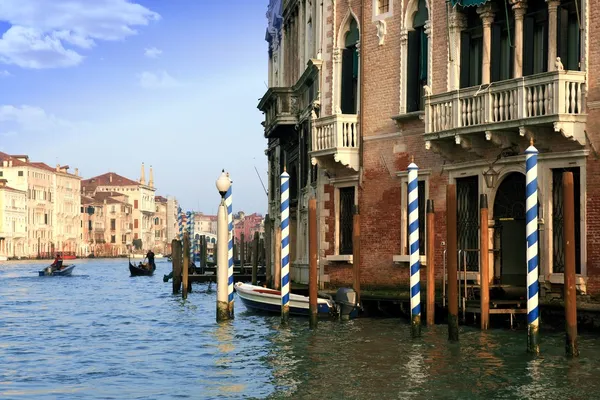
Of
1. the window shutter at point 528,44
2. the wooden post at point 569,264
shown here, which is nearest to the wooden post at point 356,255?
the window shutter at point 528,44

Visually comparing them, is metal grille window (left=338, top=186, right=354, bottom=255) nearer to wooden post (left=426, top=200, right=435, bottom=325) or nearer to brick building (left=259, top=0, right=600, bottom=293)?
brick building (left=259, top=0, right=600, bottom=293)

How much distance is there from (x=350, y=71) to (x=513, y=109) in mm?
5722

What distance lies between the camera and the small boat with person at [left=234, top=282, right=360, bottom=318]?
2016 cm

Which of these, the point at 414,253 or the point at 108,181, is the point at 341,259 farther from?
the point at 108,181

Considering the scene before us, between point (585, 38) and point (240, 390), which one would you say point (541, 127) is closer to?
point (585, 38)

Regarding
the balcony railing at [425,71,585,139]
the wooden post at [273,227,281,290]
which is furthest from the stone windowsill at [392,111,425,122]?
the wooden post at [273,227,281,290]

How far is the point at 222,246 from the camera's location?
64.6ft

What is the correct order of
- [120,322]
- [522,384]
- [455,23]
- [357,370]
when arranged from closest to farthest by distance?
1. [522,384]
2. [357,370]
3. [455,23]
4. [120,322]

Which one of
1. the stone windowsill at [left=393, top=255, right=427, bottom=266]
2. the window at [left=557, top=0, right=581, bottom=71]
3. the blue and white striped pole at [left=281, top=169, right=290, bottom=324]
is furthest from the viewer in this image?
the stone windowsill at [left=393, top=255, right=427, bottom=266]

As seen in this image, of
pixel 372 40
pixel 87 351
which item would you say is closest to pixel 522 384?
pixel 87 351

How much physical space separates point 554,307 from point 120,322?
10268 millimetres

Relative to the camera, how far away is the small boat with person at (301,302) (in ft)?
66.1

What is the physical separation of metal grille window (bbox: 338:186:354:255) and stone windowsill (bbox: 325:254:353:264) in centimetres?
24

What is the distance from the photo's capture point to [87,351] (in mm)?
17984
